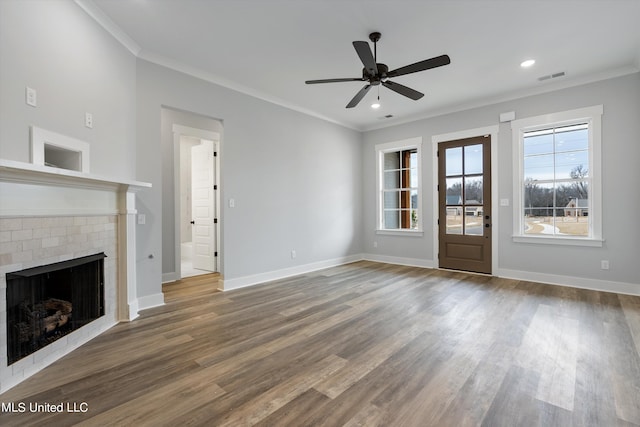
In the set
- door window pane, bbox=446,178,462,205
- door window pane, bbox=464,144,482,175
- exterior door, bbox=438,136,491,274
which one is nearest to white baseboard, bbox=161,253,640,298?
exterior door, bbox=438,136,491,274

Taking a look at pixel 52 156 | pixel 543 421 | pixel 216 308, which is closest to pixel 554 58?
pixel 543 421

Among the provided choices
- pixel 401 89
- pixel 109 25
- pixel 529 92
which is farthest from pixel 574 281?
pixel 109 25

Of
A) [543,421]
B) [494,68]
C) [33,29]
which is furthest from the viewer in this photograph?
[494,68]

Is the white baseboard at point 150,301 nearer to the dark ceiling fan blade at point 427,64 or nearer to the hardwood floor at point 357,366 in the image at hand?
the hardwood floor at point 357,366

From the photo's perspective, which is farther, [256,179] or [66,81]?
[256,179]

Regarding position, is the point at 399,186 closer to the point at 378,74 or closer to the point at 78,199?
the point at 378,74

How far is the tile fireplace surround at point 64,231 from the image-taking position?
1.89 metres

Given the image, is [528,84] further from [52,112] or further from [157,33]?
[52,112]

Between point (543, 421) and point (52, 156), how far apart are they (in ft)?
13.2

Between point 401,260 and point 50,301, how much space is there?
5385 millimetres

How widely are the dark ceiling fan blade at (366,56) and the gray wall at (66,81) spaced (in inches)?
94.7

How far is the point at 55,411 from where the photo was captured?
5.48 feet

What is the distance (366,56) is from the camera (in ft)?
8.54

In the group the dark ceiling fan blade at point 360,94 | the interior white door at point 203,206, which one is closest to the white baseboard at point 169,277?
the interior white door at point 203,206
